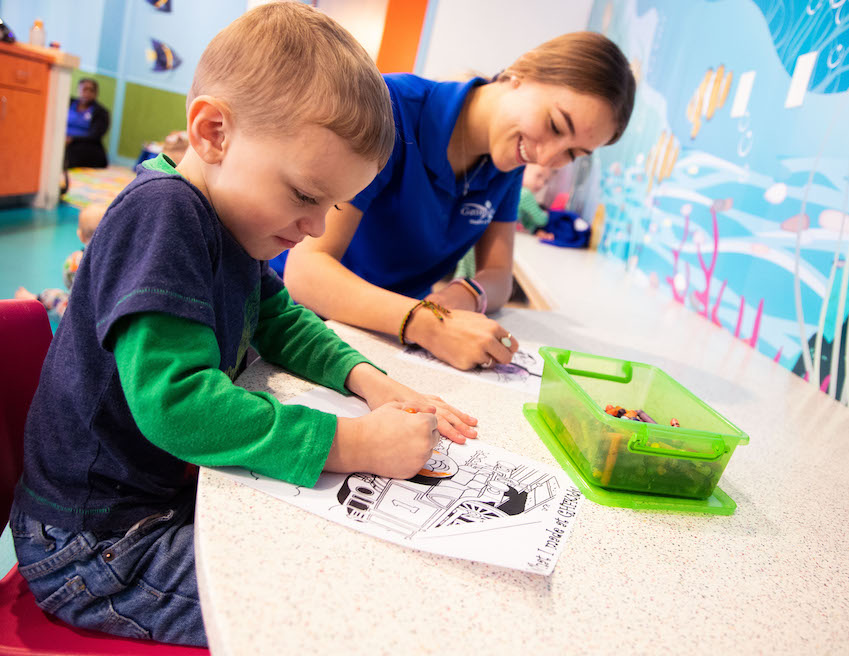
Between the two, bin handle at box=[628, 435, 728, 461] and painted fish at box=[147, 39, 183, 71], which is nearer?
bin handle at box=[628, 435, 728, 461]

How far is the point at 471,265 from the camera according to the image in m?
2.54

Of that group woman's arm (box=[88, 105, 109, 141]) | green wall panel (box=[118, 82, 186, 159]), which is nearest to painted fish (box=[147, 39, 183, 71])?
green wall panel (box=[118, 82, 186, 159])

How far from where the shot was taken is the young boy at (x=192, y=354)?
55cm

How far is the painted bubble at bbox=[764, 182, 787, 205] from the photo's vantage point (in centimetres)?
149

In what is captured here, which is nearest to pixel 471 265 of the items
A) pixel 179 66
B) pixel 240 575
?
pixel 240 575

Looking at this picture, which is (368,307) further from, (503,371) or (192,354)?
(192,354)

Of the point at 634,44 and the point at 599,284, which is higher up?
the point at 634,44

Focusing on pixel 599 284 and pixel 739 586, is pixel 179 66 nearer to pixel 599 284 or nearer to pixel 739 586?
pixel 599 284

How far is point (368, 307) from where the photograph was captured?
3.32ft

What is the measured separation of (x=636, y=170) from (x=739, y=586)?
6.89ft

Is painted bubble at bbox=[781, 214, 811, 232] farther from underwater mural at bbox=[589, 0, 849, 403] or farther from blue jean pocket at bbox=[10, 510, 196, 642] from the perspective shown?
blue jean pocket at bbox=[10, 510, 196, 642]

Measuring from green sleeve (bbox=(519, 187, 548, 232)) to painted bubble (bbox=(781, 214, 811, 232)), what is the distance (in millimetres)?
→ 1542

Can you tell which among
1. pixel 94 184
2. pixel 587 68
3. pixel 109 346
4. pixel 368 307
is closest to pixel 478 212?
→ pixel 587 68

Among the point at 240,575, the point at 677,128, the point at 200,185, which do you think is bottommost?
the point at 240,575
